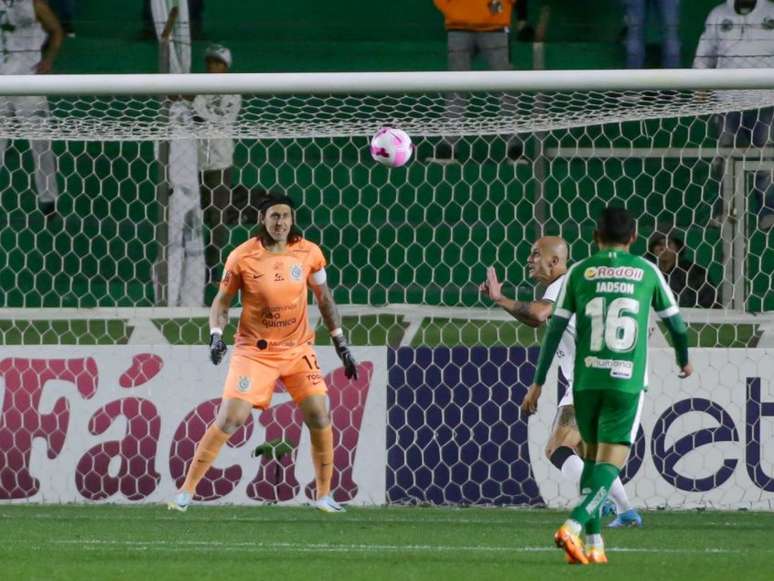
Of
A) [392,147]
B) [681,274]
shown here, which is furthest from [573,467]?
[681,274]

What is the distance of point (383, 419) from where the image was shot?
33.8 feet

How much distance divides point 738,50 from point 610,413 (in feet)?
21.9

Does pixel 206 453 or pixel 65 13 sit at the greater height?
pixel 65 13

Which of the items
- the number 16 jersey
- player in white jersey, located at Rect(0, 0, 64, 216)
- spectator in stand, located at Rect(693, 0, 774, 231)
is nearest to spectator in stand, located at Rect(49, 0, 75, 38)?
player in white jersey, located at Rect(0, 0, 64, 216)

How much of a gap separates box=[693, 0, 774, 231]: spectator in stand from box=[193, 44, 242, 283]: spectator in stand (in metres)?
3.44

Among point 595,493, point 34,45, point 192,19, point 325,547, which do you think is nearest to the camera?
point 595,493

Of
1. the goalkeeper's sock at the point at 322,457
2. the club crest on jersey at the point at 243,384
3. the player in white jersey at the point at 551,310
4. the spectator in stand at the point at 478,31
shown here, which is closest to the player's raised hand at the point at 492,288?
the player in white jersey at the point at 551,310

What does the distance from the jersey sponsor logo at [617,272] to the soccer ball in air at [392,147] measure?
2657mm

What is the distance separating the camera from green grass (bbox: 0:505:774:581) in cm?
648

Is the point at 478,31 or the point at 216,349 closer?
the point at 216,349

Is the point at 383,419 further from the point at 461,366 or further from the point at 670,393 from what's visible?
the point at 670,393

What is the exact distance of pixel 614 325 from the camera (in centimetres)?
699

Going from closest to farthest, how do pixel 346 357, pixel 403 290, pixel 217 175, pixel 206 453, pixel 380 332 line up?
pixel 206 453
pixel 346 357
pixel 380 332
pixel 217 175
pixel 403 290

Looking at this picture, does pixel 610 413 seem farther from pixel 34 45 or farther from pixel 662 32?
pixel 34 45
